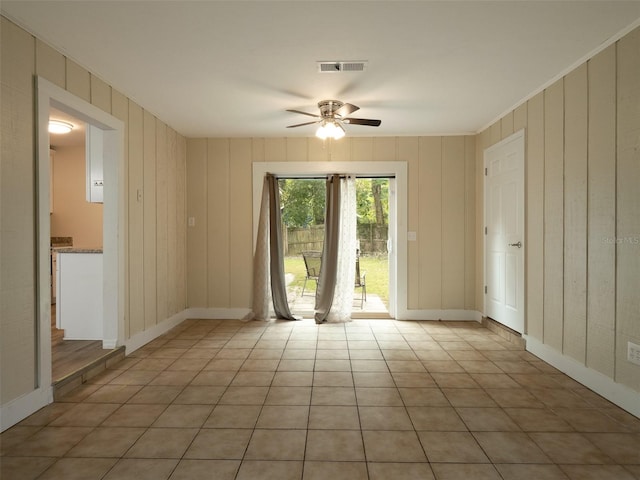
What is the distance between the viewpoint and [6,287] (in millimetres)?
2162

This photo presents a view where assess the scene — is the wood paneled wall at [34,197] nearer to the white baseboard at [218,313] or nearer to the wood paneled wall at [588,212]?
the white baseboard at [218,313]

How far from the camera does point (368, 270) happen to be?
5.60 m

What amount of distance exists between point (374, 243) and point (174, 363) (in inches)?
128

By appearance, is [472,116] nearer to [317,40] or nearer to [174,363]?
[317,40]

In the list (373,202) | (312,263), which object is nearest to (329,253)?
(312,263)

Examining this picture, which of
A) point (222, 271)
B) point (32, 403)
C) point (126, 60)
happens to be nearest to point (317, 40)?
point (126, 60)

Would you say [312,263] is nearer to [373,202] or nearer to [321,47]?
[373,202]

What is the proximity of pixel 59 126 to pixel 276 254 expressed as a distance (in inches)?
120

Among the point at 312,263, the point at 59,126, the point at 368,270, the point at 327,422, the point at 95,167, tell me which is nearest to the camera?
the point at 327,422

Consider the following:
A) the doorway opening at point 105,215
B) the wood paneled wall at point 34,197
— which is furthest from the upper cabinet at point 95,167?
the wood paneled wall at point 34,197

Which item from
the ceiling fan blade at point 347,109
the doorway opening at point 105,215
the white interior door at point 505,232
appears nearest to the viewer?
the doorway opening at point 105,215

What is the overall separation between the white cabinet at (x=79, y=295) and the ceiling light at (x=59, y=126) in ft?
6.07

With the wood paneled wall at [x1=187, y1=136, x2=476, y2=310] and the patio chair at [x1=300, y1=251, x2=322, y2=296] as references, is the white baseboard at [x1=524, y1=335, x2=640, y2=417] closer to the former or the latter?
the wood paneled wall at [x1=187, y1=136, x2=476, y2=310]

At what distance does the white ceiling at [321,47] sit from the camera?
7.04 ft
